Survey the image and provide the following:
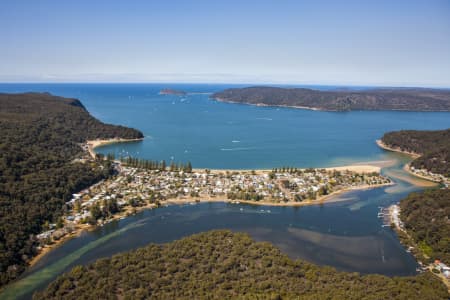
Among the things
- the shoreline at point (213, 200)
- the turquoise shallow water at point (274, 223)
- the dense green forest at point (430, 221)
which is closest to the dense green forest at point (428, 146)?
the turquoise shallow water at point (274, 223)

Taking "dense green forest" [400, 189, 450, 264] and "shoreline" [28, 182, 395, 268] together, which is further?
"shoreline" [28, 182, 395, 268]

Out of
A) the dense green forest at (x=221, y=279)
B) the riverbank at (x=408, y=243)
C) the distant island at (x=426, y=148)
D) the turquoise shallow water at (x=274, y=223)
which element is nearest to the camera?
the dense green forest at (x=221, y=279)

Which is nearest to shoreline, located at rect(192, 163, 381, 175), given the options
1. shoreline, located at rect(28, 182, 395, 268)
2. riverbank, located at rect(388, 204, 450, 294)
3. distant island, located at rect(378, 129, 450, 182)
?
distant island, located at rect(378, 129, 450, 182)

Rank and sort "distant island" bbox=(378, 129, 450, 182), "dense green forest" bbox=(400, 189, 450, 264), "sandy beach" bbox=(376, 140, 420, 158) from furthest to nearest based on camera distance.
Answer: "sandy beach" bbox=(376, 140, 420, 158)
"distant island" bbox=(378, 129, 450, 182)
"dense green forest" bbox=(400, 189, 450, 264)

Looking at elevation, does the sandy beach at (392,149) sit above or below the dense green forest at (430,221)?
above

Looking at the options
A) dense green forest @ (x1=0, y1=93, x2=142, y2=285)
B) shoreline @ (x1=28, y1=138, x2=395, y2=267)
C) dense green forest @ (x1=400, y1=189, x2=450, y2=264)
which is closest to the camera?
dense green forest @ (x1=0, y1=93, x2=142, y2=285)

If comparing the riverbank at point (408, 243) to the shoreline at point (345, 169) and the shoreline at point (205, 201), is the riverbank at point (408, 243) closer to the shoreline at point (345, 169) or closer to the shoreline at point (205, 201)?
the shoreline at point (205, 201)

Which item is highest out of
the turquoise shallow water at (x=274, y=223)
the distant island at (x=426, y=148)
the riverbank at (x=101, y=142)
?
the distant island at (x=426, y=148)

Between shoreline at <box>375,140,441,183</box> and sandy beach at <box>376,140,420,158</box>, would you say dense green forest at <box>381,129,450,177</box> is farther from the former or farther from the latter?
shoreline at <box>375,140,441,183</box>
